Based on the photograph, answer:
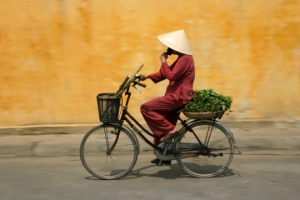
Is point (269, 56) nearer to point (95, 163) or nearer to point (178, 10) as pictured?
point (178, 10)

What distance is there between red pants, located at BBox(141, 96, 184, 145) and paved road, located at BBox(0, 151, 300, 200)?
628mm

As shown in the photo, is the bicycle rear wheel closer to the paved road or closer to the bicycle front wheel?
the paved road

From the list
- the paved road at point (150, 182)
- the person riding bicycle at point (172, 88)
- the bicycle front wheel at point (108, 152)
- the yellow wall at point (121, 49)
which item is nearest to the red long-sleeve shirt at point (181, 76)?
the person riding bicycle at point (172, 88)

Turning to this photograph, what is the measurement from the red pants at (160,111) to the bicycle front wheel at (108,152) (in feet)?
1.01

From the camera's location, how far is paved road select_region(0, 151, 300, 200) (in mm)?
5137

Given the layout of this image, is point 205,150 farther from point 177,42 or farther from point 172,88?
point 177,42

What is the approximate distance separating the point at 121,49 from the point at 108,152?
8.55 ft

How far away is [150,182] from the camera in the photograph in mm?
5645

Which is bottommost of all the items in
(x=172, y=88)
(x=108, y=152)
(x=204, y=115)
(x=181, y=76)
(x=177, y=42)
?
(x=108, y=152)

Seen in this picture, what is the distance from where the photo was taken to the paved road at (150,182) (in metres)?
5.14

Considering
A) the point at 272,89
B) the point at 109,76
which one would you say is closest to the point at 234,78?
the point at 272,89

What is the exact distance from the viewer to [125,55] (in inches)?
313

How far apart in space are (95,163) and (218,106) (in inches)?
63.6

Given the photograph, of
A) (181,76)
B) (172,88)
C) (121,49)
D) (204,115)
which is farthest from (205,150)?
(121,49)
